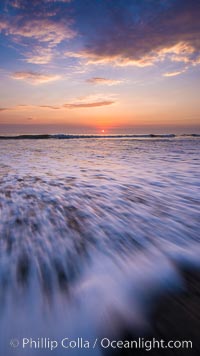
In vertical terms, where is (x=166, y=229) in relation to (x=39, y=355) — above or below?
above

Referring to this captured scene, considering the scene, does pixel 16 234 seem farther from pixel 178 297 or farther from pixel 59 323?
pixel 178 297

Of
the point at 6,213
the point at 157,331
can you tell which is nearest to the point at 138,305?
the point at 157,331

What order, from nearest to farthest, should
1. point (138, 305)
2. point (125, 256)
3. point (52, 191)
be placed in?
point (138, 305) < point (125, 256) < point (52, 191)

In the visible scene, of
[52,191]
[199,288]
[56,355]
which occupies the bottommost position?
[56,355]

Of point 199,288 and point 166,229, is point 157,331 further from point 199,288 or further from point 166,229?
point 166,229

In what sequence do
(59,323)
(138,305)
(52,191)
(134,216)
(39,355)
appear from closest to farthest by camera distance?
(39,355)
(59,323)
(138,305)
(134,216)
(52,191)

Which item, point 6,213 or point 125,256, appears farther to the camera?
point 6,213

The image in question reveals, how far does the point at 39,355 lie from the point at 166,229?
5.79 feet

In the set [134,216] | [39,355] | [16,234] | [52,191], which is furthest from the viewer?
[52,191]

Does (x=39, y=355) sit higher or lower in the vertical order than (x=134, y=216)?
lower

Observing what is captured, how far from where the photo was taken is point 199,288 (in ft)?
5.27

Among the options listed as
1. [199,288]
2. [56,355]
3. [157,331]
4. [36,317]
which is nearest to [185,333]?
[157,331]

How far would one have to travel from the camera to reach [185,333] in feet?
4.20

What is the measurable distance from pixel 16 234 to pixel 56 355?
1387 mm
